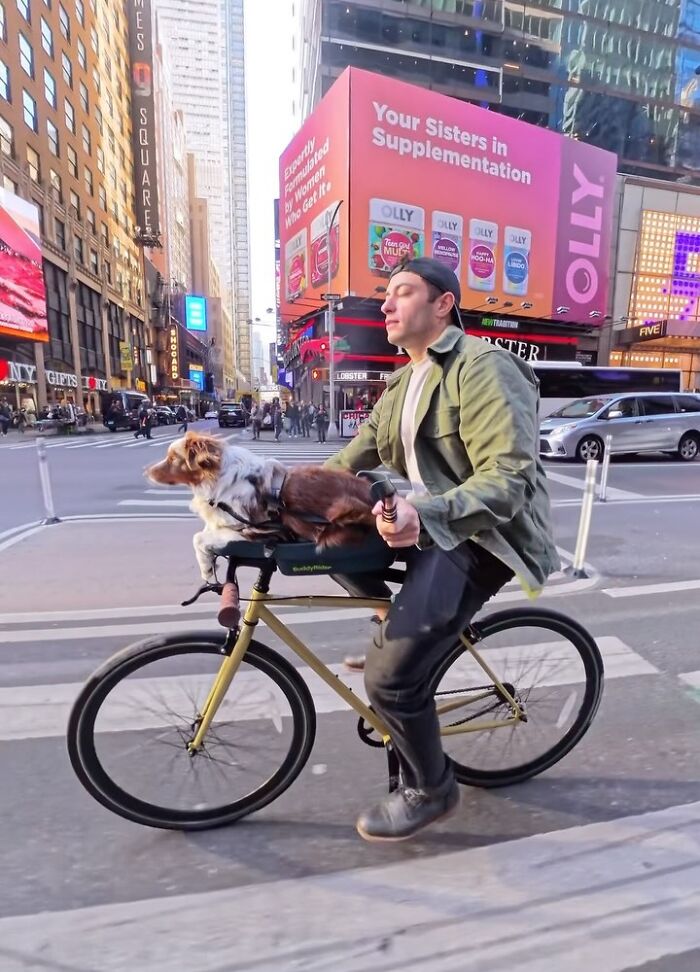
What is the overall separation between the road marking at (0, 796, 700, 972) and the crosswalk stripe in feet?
1.84

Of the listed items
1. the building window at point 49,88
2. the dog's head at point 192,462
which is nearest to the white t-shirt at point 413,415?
the dog's head at point 192,462

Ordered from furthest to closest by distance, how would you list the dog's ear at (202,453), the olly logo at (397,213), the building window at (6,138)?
the building window at (6,138)
the olly logo at (397,213)
the dog's ear at (202,453)

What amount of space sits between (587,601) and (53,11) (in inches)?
2226

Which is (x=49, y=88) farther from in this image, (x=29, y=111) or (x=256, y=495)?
(x=256, y=495)

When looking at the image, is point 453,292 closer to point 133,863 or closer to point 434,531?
point 434,531

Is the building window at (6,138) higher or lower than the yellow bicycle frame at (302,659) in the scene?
higher

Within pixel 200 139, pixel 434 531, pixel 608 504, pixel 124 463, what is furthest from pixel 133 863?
pixel 200 139

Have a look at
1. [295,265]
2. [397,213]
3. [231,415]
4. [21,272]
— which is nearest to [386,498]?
[397,213]

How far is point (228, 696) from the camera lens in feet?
6.71

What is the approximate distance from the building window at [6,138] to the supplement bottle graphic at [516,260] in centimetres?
3140

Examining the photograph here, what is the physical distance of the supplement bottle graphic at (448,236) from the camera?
32.0 metres

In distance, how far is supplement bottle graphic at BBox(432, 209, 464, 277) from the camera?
3197 cm

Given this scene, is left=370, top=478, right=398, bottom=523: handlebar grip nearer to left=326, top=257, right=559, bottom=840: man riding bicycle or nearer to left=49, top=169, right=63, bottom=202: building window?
left=326, top=257, right=559, bottom=840: man riding bicycle

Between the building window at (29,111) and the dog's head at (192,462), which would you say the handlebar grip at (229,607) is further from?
the building window at (29,111)
